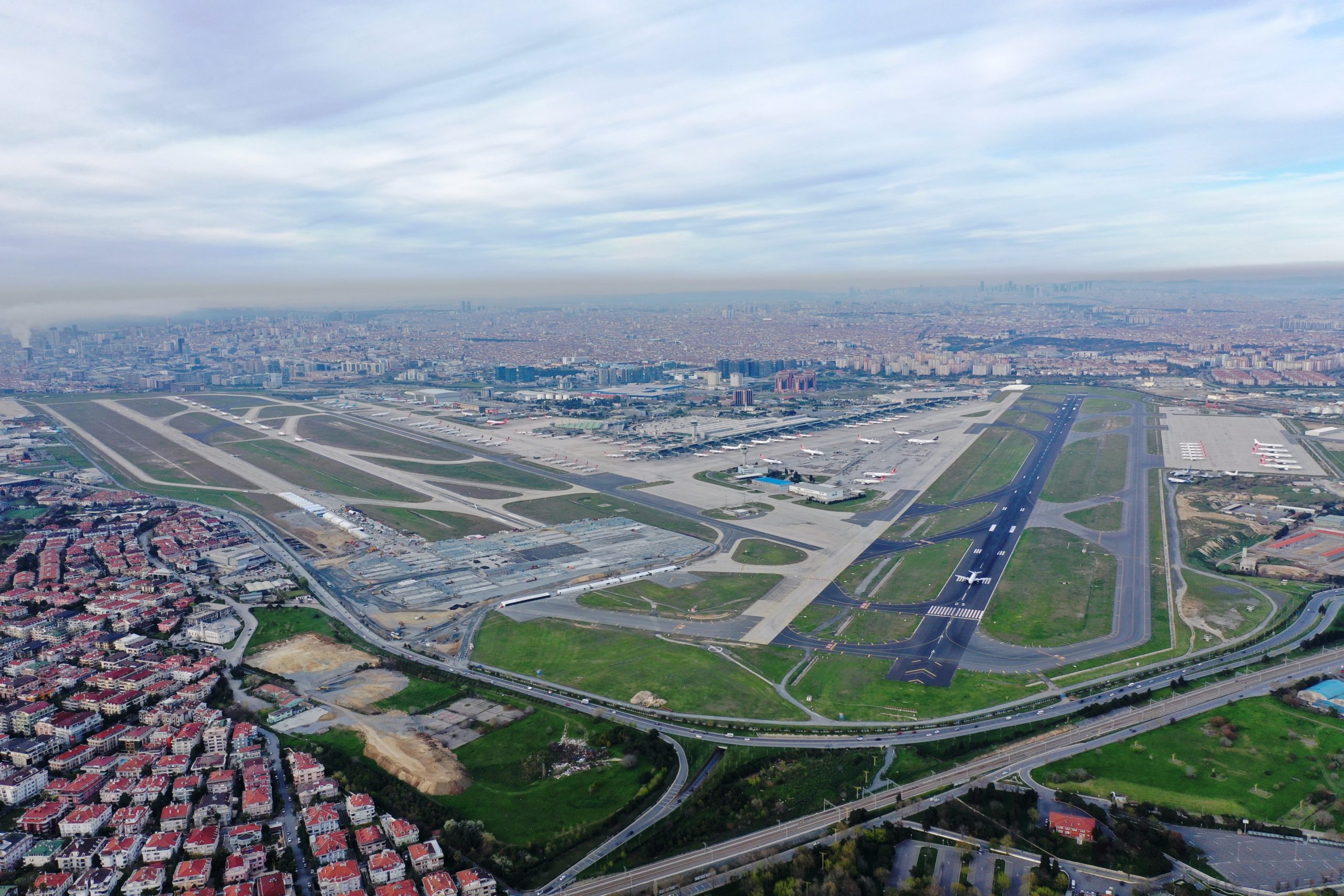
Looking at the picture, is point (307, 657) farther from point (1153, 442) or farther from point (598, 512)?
point (1153, 442)

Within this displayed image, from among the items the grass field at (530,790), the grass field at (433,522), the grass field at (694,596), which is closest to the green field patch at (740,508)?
the grass field at (694,596)

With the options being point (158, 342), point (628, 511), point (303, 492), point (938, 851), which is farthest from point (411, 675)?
point (158, 342)

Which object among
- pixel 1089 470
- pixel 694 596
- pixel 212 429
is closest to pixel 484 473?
pixel 694 596

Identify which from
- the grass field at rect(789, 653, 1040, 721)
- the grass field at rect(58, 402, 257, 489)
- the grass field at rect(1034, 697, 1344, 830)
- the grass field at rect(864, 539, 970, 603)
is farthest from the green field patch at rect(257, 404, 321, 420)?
the grass field at rect(1034, 697, 1344, 830)

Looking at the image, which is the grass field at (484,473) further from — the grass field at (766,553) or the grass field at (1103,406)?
the grass field at (1103,406)

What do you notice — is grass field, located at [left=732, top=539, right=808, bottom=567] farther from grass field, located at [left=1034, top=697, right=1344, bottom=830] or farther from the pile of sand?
grass field, located at [left=1034, top=697, right=1344, bottom=830]

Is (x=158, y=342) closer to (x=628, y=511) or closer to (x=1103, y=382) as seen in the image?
(x=628, y=511)
